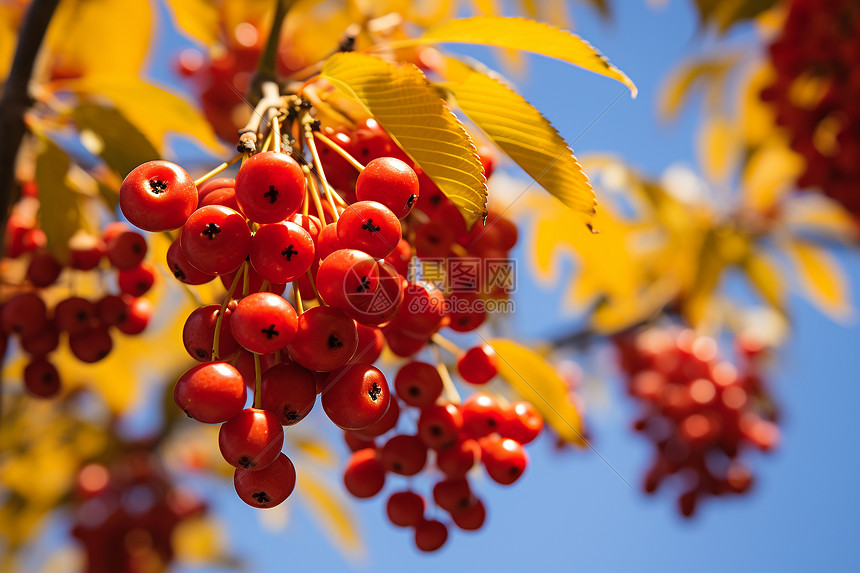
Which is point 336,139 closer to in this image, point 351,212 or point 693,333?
point 351,212

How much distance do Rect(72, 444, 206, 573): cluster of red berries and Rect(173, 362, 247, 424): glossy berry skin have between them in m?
3.28

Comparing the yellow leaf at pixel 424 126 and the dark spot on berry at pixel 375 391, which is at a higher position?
the yellow leaf at pixel 424 126

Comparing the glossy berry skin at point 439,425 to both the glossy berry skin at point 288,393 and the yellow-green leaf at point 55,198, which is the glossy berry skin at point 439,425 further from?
the yellow-green leaf at point 55,198

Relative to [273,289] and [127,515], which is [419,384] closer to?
[273,289]

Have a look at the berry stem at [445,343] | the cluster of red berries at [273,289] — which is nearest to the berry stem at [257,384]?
the cluster of red berries at [273,289]

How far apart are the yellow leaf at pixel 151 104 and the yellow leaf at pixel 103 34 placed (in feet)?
0.96

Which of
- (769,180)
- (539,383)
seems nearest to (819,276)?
(769,180)

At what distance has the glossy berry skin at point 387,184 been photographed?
1.06 meters

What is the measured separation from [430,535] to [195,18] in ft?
5.32

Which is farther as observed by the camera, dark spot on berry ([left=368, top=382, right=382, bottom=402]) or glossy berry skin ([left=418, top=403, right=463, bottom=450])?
glossy berry skin ([left=418, top=403, right=463, bottom=450])

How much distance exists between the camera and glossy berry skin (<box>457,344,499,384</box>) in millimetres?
1521

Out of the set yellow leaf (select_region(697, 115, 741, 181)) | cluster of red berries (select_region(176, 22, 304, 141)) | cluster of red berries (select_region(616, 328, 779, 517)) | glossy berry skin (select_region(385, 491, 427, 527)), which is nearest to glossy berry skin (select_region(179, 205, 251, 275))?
glossy berry skin (select_region(385, 491, 427, 527))

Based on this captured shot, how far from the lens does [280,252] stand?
98 cm

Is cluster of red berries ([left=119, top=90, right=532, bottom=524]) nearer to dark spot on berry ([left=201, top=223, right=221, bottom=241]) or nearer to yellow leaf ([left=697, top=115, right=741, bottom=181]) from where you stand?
dark spot on berry ([left=201, top=223, right=221, bottom=241])
